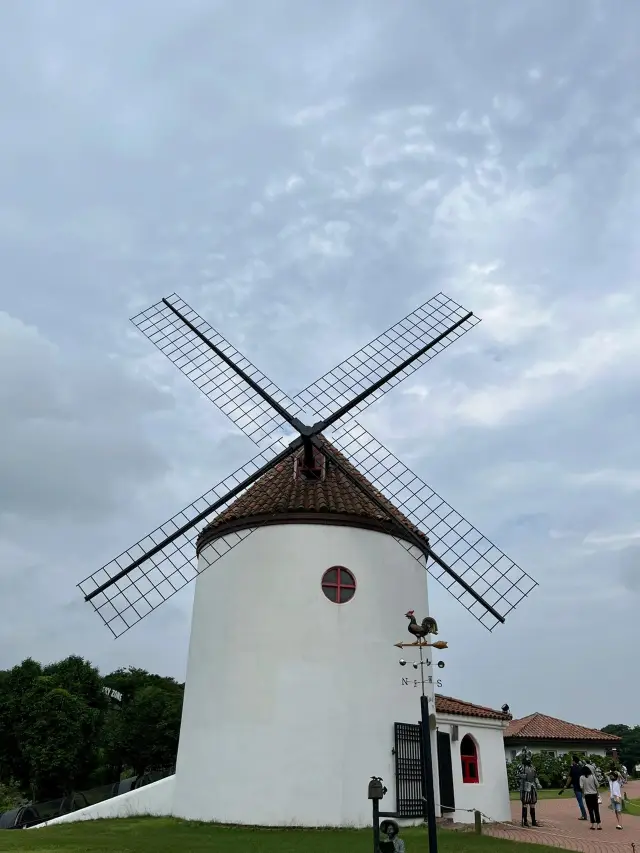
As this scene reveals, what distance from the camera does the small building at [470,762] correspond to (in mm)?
13812

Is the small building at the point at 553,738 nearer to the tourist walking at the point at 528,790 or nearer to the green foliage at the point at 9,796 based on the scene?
the tourist walking at the point at 528,790

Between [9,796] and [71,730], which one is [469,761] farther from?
[9,796]

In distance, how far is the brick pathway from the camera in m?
10.4

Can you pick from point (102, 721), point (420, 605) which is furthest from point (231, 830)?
point (102, 721)

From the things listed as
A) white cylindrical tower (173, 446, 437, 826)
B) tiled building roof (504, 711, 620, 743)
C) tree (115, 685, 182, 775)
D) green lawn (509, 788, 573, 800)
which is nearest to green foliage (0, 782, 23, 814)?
tree (115, 685, 182, 775)

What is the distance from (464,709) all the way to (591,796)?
3130 millimetres

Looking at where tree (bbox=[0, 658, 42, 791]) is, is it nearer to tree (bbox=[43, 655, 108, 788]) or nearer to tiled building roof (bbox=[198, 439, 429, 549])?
tree (bbox=[43, 655, 108, 788])

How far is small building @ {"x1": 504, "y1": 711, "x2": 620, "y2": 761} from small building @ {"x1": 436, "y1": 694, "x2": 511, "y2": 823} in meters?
12.9

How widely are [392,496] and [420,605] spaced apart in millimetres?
2390

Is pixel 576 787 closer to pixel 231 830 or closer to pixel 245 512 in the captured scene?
pixel 231 830

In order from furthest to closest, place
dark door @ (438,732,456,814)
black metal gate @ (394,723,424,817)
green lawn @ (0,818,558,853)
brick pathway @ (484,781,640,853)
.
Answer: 1. dark door @ (438,732,456,814)
2. black metal gate @ (394,723,424,817)
3. brick pathway @ (484,781,640,853)
4. green lawn @ (0,818,558,853)

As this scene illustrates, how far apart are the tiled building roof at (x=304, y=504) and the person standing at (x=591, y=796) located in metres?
5.51

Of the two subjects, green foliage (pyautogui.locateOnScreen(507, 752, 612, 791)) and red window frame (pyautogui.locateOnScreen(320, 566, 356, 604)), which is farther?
green foliage (pyautogui.locateOnScreen(507, 752, 612, 791))

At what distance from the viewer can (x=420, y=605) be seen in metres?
14.1
